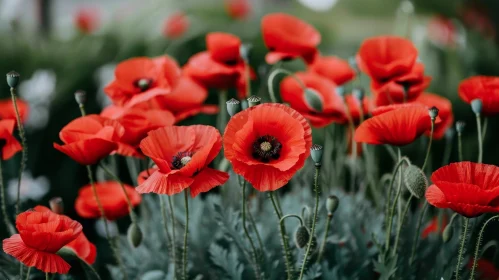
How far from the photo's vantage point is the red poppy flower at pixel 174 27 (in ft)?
6.97

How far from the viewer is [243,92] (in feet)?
3.81

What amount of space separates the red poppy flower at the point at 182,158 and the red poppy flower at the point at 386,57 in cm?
33

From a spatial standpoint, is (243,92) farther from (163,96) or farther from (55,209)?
(55,209)

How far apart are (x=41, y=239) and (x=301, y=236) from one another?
13.1 inches

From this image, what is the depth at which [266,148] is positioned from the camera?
780 millimetres

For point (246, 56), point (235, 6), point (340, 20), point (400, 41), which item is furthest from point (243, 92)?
point (340, 20)

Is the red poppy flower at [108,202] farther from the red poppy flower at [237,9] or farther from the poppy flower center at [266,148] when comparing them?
the red poppy flower at [237,9]

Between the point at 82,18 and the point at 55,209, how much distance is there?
163cm

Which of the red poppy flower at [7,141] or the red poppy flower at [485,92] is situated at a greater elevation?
the red poppy flower at [7,141]

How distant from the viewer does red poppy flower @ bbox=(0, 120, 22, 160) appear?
0.84m

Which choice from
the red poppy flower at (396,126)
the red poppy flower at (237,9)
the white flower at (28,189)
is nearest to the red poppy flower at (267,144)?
the red poppy flower at (396,126)

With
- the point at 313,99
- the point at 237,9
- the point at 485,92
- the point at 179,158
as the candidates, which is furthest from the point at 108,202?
the point at 237,9

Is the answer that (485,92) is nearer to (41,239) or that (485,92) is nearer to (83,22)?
(41,239)

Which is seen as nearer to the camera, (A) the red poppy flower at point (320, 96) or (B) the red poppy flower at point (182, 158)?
(B) the red poppy flower at point (182, 158)
